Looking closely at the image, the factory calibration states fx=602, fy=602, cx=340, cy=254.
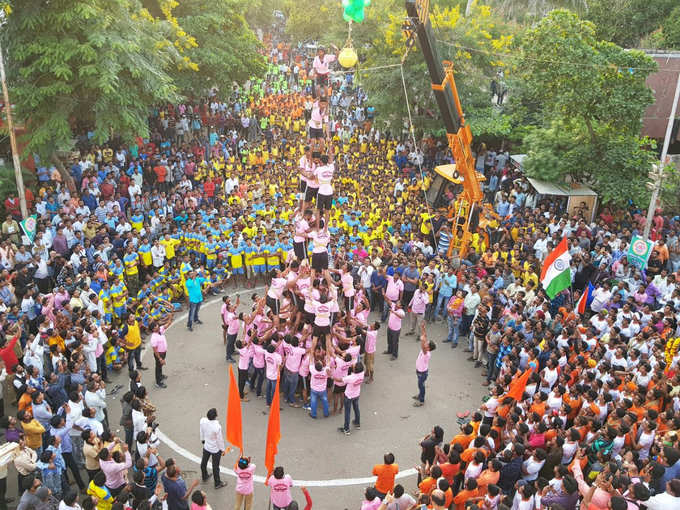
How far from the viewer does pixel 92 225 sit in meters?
15.0

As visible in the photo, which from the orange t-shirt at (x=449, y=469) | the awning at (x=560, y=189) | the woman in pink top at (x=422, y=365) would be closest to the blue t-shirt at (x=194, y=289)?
the woman in pink top at (x=422, y=365)

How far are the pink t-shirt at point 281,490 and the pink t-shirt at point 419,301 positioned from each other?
6722mm

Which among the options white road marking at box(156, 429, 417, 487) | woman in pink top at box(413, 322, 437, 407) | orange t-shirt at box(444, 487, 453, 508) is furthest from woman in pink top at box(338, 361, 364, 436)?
orange t-shirt at box(444, 487, 453, 508)

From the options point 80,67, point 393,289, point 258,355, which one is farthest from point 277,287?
point 80,67

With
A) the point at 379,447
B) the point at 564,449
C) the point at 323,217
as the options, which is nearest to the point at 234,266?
the point at 323,217

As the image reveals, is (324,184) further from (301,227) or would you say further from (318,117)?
(318,117)

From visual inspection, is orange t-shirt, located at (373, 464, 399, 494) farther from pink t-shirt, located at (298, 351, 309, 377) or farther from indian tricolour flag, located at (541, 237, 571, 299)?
indian tricolour flag, located at (541, 237, 571, 299)

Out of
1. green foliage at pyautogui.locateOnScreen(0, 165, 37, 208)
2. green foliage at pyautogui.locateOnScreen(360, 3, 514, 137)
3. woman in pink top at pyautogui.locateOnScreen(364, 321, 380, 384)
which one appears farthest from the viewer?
green foliage at pyautogui.locateOnScreen(360, 3, 514, 137)

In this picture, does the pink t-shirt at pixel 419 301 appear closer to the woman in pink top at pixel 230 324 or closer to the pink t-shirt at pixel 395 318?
the pink t-shirt at pixel 395 318

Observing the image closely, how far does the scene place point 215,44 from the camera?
77.0 ft

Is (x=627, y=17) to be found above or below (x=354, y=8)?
above

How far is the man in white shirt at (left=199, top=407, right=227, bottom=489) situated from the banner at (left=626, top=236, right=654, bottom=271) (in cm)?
1039

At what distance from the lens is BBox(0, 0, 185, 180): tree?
1526 cm

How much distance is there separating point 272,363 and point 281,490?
3222 mm
